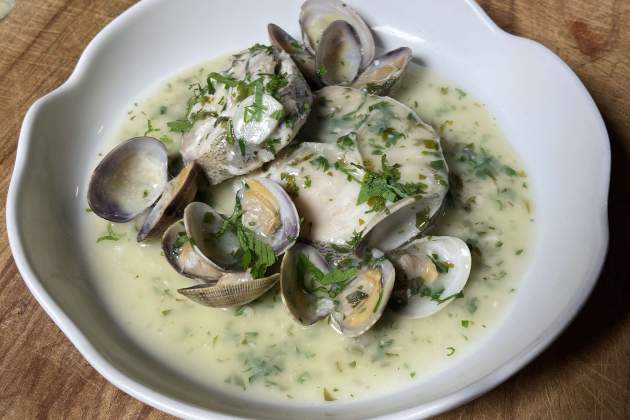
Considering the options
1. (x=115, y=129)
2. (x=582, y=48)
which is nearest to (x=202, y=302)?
(x=115, y=129)

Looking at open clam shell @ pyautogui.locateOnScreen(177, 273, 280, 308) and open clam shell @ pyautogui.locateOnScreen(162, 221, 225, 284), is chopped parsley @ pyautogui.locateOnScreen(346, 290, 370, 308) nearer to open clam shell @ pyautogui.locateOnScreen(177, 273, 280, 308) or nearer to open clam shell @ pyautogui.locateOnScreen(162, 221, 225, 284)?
open clam shell @ pyautogui.locateOnScreen(177, 273, 280, 308)

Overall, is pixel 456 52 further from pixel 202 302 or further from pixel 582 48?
pixel 202 302

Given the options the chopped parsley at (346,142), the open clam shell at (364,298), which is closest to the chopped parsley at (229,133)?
the chopped parsley at (346,142)

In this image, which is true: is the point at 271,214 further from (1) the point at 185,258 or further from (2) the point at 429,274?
(2) the point at 429,274

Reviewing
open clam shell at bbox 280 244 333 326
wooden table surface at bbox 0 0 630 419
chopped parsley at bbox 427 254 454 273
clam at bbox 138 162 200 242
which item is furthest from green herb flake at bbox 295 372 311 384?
clam at bbox 138 162 200 242

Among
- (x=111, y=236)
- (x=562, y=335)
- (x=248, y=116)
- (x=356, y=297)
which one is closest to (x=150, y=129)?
(x=111, y=236)

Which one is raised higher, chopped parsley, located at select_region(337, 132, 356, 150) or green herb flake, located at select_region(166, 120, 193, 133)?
chopped parsley, located at select_region(337, 132, 356, 150)
